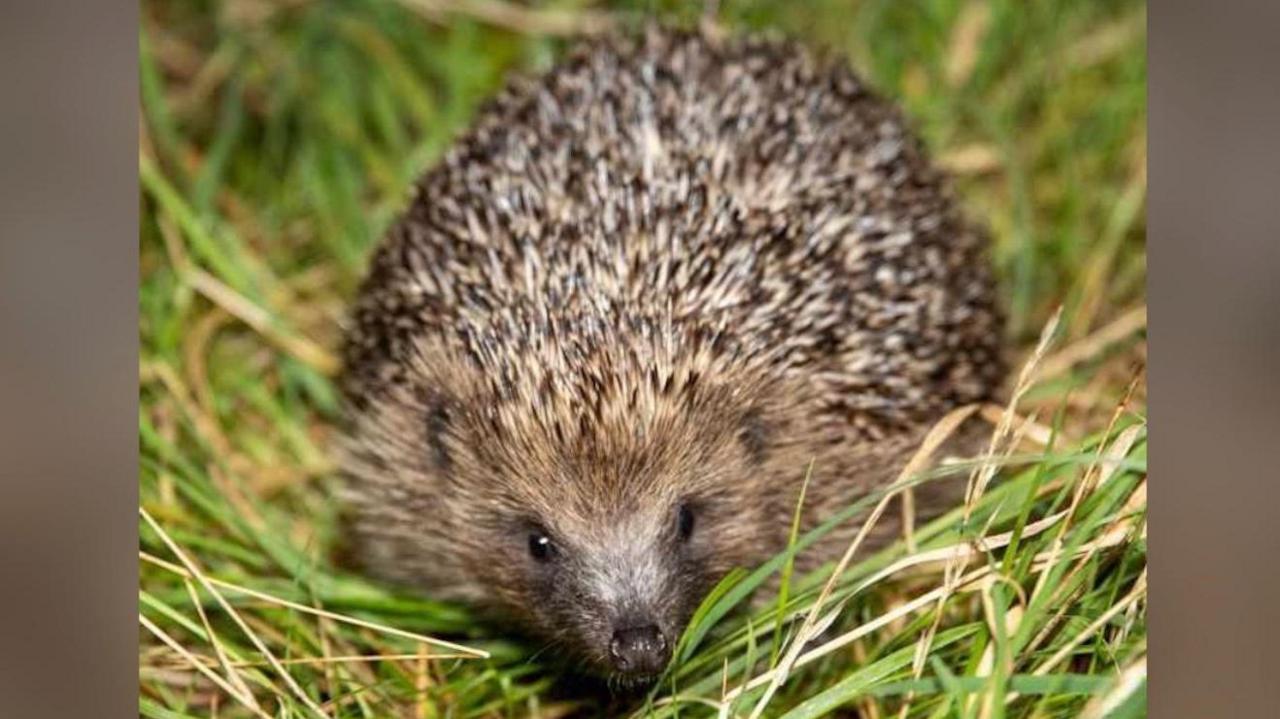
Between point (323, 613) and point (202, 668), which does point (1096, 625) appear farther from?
point (202, 668)

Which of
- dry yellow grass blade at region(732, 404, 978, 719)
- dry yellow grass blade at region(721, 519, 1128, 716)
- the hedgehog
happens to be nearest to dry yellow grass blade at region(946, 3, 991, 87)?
the hedgehog

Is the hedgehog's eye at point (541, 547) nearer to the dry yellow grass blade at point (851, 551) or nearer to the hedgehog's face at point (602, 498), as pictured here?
the hedgehog's face at point (602, 498)

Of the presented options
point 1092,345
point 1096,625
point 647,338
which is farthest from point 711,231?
point 1092,345

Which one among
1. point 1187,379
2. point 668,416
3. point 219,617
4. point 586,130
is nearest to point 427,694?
point 219,617

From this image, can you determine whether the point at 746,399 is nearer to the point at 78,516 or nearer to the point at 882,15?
the point at 78,516

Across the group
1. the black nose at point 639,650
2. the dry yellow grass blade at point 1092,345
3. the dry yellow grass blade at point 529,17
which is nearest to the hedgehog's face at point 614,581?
the black nose at point 639,650

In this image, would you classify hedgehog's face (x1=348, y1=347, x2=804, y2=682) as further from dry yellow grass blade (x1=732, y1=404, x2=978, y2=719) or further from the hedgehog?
dry yellow grass blade (x1=732, y1=404, x2=978, y2=719)
